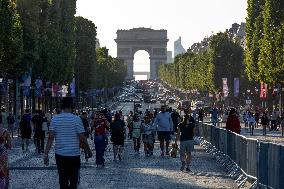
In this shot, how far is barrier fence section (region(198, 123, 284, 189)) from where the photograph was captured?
62.1 feet

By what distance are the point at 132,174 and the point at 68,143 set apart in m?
11.9

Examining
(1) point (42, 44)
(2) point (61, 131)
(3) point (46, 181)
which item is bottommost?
(3) point (46, 181)

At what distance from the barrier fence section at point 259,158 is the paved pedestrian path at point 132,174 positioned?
71 cm

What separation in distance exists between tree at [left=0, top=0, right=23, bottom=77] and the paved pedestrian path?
885 inches

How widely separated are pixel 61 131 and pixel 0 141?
163 cm

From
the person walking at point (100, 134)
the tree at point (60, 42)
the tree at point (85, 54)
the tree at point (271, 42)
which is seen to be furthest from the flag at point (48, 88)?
the person walking at point (100, 134)

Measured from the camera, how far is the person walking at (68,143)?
685 inches

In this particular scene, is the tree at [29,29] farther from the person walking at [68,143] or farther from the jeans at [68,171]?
the jeans at [68,171]

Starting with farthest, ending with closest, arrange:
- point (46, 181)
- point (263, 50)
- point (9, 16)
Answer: point (263, 50) → point (9, 16) → point (46, 181)

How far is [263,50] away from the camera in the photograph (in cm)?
8588

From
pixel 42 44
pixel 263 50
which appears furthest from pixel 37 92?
pixel 263 50

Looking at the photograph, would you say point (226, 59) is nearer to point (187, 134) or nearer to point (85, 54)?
point (85, 54)

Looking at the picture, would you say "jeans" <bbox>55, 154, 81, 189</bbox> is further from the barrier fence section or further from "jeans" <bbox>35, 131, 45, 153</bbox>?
"jeans" <bbox>35, 131, 45, 153</bbox>

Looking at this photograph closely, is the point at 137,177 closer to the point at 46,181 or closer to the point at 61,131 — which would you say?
the point at 46,181
